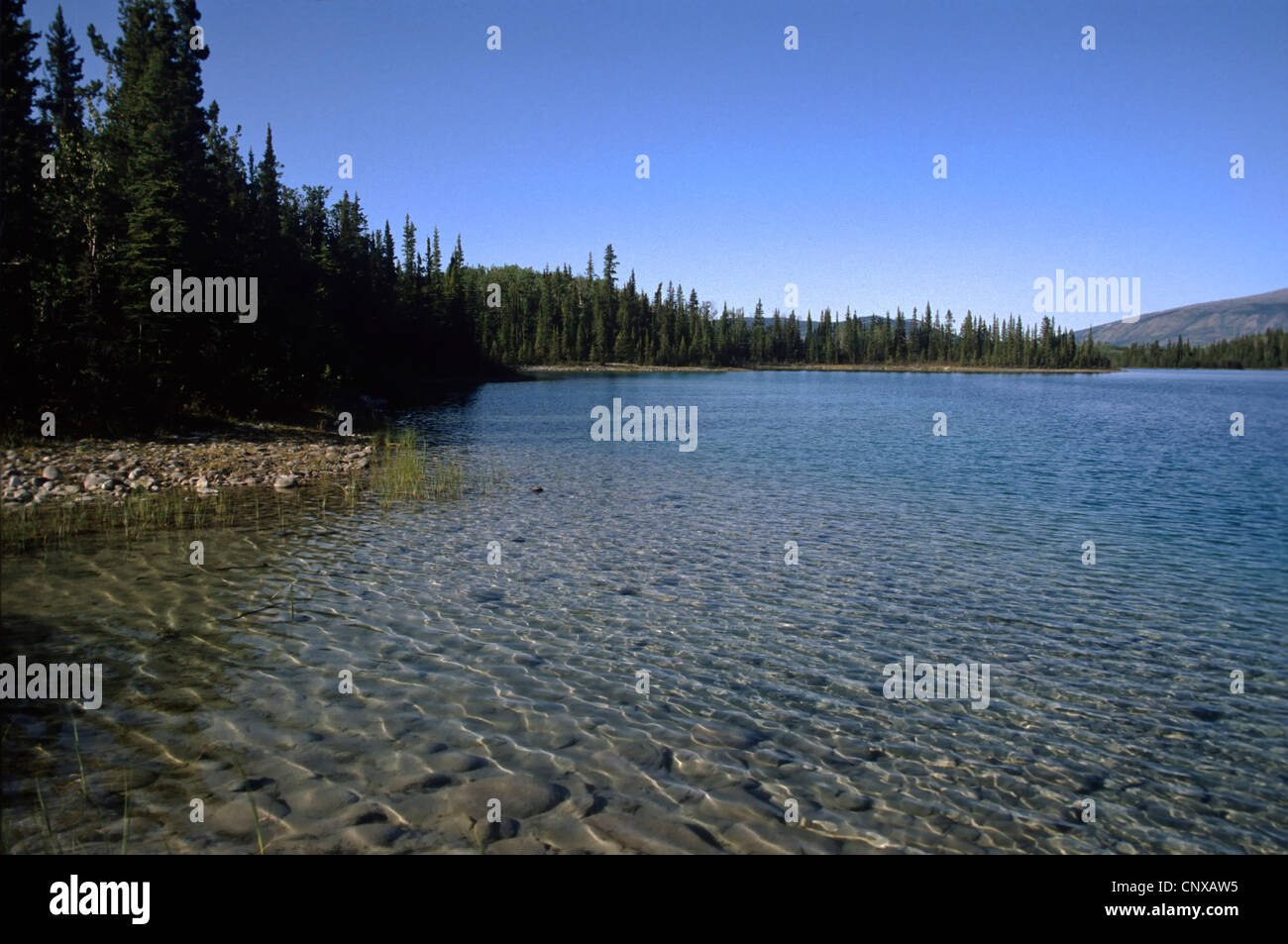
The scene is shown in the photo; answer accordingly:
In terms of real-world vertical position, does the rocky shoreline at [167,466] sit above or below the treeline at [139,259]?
below

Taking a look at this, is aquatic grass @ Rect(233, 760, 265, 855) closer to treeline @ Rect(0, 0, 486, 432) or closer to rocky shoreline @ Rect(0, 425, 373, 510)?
rocky shoreline @ Rect(0, 425, 373, 510)

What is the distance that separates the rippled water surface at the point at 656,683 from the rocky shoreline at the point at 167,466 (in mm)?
5912

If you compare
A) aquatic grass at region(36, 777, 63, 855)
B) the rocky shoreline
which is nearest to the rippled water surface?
aquatic grass at region(36, 777, 63, 855)

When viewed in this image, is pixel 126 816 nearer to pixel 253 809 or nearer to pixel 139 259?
pixel 253 809

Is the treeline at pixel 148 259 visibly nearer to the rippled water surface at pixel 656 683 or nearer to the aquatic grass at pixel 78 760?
the rippled water surface at pixel 656 683

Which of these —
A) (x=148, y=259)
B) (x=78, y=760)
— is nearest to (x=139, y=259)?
(x=148, y=259)

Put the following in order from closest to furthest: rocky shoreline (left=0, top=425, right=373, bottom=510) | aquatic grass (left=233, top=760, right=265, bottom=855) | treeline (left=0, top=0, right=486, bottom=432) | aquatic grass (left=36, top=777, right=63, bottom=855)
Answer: aquatic grass (left=36, top=777, right=63, bottom=855) → aquatic grass (left=233, top=760, right=265, bottom=855) → rocky shoreline (left=0, top=425, right=373, bottom=510) → treeline (left=0, top=0, right=486, bottom=432)

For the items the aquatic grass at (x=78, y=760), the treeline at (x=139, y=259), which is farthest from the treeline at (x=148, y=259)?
the aquatic grass at (x=78, y=760)

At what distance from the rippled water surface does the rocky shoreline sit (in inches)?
233

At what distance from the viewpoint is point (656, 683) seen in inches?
395

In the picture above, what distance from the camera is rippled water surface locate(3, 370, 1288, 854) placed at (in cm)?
679

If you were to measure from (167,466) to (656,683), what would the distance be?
849 inches

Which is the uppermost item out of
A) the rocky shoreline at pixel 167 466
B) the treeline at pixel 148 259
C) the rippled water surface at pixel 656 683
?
the treeline at pixel 148 259

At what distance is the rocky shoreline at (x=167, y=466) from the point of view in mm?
20797
